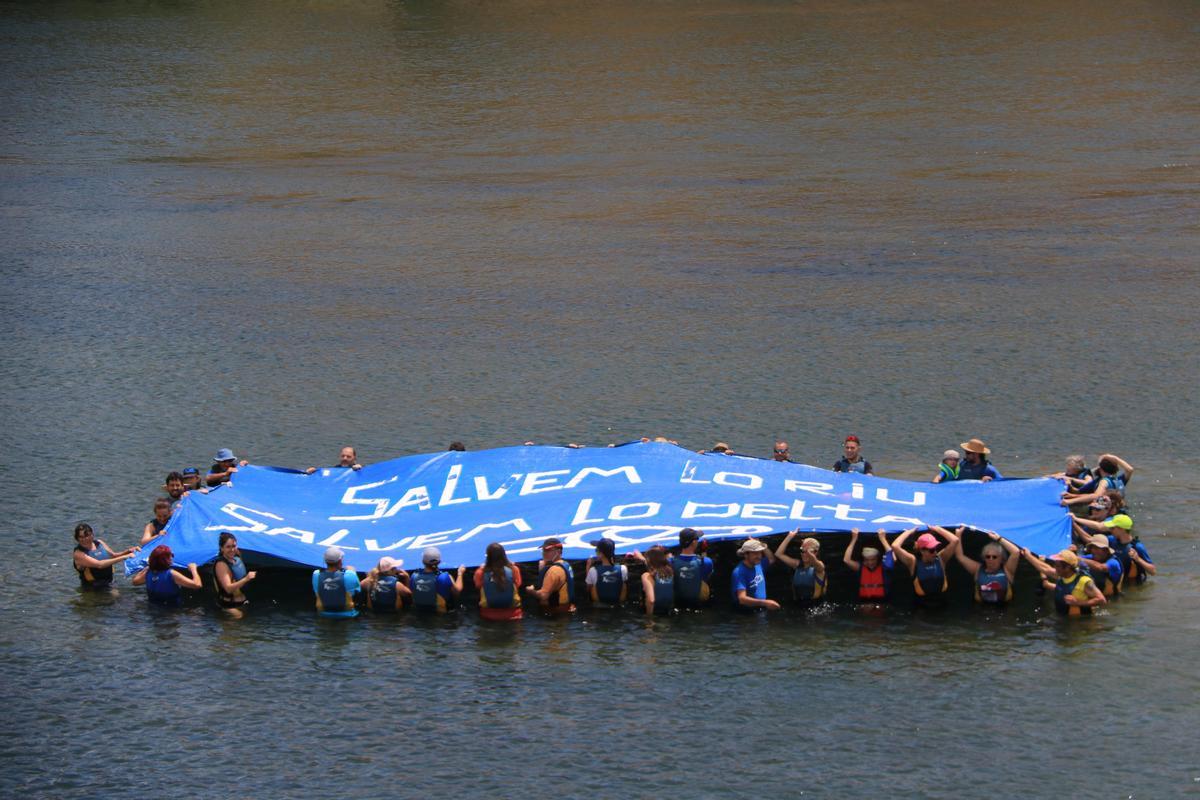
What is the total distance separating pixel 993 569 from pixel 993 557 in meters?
0.13

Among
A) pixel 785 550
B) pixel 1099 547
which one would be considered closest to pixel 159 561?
pixel 785 550

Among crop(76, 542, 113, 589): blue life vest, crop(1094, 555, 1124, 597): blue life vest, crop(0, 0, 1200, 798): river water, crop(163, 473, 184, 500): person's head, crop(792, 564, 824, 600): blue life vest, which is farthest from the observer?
crop(163, 473, 184, 500): person's head

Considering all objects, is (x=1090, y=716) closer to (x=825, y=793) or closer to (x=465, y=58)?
(x=825, y=793)

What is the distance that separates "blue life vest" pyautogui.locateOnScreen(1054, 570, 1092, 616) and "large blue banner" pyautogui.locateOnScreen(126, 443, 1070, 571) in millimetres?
664

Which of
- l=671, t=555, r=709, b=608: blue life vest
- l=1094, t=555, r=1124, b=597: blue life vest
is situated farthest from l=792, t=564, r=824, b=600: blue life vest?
l=1094, t=555, r=1124, b=597: blue life vest

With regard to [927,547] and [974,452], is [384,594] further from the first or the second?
[974,452]

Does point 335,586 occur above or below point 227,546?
below

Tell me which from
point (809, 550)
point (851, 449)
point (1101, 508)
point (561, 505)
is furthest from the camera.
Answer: point (851, 449)

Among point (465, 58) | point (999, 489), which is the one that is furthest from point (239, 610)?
point (465, 58)

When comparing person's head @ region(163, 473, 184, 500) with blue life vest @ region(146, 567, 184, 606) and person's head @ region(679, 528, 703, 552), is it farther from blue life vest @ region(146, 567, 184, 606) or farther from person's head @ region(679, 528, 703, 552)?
person's head @ region(679, 528, 703, 552)

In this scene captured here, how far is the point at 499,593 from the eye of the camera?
15.6 metres

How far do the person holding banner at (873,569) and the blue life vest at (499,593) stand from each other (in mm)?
3307

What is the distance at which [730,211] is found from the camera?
36438mm

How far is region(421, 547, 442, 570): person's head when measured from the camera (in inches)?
619
